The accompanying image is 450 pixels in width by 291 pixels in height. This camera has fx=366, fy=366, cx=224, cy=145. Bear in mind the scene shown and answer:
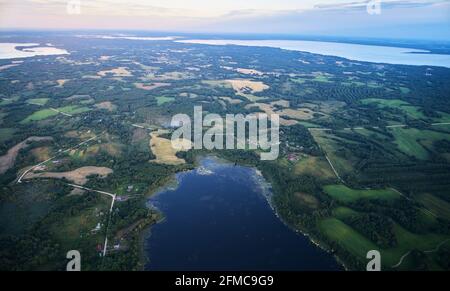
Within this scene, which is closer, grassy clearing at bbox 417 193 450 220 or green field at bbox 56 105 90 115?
grassy clearing at bbox 417 193 450 220

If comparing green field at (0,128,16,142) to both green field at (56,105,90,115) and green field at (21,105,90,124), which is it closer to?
green field at (21,105,90,124)

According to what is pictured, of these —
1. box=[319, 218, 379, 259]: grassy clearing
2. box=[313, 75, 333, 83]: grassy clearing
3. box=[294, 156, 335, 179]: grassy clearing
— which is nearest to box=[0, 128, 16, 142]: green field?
box=[294, 156, 335, 179]: grassy clearing

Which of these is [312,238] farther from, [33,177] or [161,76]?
[161,76]

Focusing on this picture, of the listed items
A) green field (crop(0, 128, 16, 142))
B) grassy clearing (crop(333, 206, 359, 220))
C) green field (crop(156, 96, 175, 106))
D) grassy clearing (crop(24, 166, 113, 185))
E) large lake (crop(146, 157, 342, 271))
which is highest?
green field (crop(156, 96, 175, 106))

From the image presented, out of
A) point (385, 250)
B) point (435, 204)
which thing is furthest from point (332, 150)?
point (385, 250)

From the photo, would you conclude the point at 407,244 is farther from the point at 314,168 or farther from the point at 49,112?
the point at 49,112

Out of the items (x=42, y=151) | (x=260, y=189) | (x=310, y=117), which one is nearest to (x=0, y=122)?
(x=42, y=151)

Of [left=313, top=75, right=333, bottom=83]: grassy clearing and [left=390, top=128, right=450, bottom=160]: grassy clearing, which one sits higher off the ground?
[left=313, top=75, right=333, bottom=83]: grassy clearing
